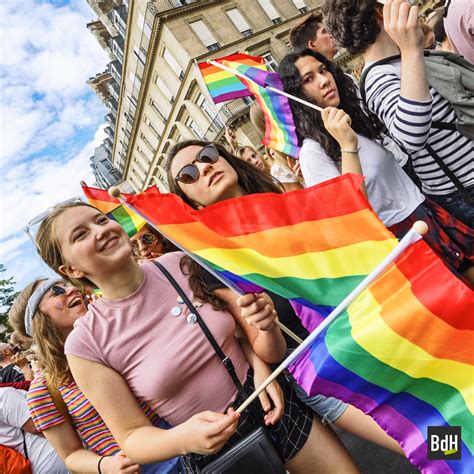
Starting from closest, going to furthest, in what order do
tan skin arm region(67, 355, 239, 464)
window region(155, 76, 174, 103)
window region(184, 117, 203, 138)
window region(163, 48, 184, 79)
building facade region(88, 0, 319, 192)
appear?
tan skin arm region(67, 355, 239, 464) < building facade region(88, 0, 319, 192) < window region(163, 48, 184, 79) < window region(184, 117, 203, 138) < window region(155, 76, 174, 103)

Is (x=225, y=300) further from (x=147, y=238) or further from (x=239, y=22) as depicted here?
(x=239, y=22)

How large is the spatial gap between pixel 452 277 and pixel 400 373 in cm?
39

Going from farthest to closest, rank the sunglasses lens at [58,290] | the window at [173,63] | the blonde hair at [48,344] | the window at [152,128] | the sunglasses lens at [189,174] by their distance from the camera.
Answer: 1. the window at [152,128]
2. the window at [173,63]
3. the sunglasses lens at [58,290]
4. the blonde hair at [48,344]
5. the sunglasses lens at [189,174]

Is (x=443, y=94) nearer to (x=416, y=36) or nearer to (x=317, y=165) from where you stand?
(x=416, y=36)

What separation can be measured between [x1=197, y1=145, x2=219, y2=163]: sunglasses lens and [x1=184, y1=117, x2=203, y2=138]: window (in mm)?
23951

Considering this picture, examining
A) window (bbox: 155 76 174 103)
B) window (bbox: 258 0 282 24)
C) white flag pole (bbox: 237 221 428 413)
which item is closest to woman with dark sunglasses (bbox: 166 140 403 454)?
white flag pole (bbox: 237 221 428 413)

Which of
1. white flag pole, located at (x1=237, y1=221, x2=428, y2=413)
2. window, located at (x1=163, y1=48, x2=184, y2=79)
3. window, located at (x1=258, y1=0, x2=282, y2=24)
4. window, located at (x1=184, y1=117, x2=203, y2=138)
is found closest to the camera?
white flag pole, located at (x1=237, y1=221, x2=428, y2=413)

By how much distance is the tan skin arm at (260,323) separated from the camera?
5.66 feet

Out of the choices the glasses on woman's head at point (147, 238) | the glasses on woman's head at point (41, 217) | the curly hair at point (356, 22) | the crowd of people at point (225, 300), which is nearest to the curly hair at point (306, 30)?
the crowd of people at point (225, 300)

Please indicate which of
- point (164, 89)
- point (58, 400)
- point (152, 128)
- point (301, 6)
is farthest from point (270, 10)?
point (58, 400)

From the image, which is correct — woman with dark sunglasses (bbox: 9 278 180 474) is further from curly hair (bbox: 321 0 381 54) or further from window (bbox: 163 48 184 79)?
window (bbox: 163 48 184 79)

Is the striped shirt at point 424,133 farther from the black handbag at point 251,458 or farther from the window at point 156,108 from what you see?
the window at point 156,108

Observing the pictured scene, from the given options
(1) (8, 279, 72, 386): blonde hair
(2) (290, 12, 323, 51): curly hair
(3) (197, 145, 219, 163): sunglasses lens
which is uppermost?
(2) (290, 12, 323, 51): curly hair

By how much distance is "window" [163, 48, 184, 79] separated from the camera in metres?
23.3
